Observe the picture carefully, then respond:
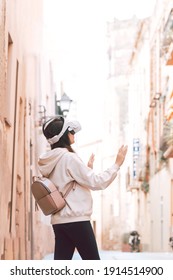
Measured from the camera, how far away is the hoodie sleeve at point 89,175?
5055 millimetres

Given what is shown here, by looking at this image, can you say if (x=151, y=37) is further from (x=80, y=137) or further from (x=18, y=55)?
(x=18, y=55)

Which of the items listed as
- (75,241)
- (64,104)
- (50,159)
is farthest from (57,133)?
(64,104)

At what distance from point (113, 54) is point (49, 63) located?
0.79 m

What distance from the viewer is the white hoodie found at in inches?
199

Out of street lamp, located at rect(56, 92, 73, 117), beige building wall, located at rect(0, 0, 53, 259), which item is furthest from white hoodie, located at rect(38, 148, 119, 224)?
street lamp, located at rect(56, 92, 73, 117)

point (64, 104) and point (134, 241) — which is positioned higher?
point (64, 104)

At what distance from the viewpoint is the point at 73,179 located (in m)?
5.13

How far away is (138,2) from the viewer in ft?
25.2

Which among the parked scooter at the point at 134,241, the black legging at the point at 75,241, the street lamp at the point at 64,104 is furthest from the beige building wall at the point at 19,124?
the parked scooter at the point at 134,241

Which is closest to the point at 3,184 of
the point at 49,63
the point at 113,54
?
the point at 49,63

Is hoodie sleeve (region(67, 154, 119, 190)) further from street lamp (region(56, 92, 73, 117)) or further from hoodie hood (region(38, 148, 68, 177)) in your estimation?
street lamp (region(56, 92, 73, 117))

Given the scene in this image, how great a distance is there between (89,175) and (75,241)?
361 millimetres

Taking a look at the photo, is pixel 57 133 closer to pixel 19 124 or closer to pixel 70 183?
pixel 70 183

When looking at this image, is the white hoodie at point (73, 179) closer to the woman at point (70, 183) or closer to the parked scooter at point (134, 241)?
the woman at point (70, 183)
